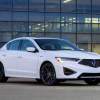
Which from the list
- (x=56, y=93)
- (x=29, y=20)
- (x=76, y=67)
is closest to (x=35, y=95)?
(x=56, y=93)

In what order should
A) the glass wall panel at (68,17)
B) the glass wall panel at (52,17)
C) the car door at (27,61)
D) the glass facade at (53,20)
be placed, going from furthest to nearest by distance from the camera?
1. the glass wall panel at (68,17)
2. the glass wall panel at (52,17)
3. the glass facade at (53,20)
4. the car door at (27,61)

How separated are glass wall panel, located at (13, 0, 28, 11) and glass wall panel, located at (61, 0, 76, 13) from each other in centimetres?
331

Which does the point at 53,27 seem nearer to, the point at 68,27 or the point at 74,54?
the point at 68,27

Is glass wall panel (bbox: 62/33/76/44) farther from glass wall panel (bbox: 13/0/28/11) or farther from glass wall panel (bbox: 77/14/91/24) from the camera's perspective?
glass wall panel (bbox: 13/0/28/11)

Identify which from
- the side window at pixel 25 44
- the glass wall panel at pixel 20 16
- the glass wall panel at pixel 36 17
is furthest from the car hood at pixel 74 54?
the glass wall panel at pixel 36 17

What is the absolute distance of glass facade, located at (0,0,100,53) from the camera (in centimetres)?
4759

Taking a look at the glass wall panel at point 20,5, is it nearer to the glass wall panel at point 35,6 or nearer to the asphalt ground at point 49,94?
the glass wall panel at point 35,6

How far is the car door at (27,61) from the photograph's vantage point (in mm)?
16125

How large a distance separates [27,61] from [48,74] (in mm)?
1133

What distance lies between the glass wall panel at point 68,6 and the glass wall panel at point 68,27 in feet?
4.11

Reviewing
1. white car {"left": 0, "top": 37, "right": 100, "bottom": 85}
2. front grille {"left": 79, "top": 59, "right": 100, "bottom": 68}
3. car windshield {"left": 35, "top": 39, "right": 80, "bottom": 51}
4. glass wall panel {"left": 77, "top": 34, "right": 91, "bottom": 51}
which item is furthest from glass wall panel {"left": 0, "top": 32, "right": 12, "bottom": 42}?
front grille {"left": 79, "top": 59, "right": 100, "bottom": 68}

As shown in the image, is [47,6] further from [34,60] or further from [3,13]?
[34,60]

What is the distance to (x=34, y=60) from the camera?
1608 centimetres

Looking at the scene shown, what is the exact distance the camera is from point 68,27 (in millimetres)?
48500
